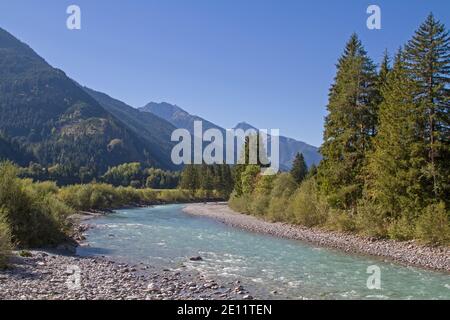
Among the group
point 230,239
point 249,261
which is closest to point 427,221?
point 249,261

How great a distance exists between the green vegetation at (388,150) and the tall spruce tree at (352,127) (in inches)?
3.5

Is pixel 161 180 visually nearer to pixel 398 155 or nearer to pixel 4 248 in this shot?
pixel 398 155

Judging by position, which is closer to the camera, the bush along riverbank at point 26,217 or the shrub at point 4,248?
the shrub at point 4,248

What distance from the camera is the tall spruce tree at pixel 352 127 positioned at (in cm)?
3925

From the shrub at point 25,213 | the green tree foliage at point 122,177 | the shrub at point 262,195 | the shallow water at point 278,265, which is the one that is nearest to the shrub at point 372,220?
the shallow water at point 278,265

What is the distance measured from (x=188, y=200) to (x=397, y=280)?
378 feet

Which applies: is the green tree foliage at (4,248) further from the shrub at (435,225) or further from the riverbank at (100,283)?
the shrub at (435,225)

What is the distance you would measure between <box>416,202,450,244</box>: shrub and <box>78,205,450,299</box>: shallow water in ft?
16.4

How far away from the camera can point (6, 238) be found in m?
18.9

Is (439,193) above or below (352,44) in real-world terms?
below

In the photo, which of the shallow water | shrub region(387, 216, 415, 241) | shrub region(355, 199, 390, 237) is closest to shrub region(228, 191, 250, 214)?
the shallow water
